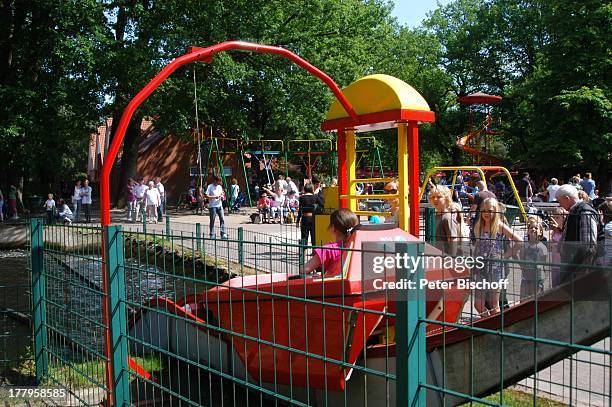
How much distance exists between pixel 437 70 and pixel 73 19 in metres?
30.8

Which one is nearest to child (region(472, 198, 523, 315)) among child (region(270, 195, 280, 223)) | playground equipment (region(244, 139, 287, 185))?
child (region(270, 195, 280, 223))

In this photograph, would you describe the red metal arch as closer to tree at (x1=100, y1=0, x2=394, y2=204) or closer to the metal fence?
the metal fence

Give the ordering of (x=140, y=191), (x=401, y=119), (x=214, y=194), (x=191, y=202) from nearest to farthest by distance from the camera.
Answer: (x=401, y=119) < (x=214, y=194) < (x=140, y=191) < (x=191, y=202)

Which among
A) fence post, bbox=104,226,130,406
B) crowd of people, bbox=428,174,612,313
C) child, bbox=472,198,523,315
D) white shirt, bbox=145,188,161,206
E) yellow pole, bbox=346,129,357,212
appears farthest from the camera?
white shirt, bbox=145,188,161,206

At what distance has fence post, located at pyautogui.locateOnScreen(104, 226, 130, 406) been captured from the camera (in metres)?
4.14

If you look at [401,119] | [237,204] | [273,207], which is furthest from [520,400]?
[237,204]

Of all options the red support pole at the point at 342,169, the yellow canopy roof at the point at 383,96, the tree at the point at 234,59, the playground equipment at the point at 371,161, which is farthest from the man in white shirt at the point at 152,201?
the yellow canopy roof at the point at 383,96

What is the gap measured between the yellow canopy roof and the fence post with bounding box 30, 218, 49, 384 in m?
4.33

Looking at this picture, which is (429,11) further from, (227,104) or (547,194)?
(547,194)

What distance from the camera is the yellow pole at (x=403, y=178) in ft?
25.2

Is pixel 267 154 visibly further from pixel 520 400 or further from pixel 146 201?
pixel 520 400

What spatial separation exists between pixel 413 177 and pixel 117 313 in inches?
Answer: 185

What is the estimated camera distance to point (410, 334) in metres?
2.42

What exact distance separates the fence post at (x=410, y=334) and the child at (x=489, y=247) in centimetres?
103
